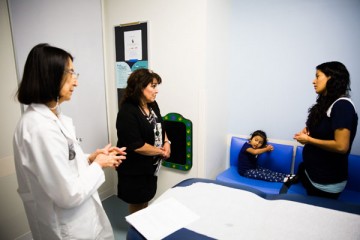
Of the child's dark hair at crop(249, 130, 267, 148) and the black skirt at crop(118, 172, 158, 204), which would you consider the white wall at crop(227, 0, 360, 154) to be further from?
the black skirt at crop(118, 172, 158, 204)

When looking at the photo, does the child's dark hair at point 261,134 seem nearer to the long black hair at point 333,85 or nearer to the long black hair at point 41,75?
the long black hair at point 333,85

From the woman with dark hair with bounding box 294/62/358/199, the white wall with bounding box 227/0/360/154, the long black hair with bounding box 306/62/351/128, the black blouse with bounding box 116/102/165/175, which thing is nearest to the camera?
the woman with dark hair with bounding box 294/62/358/199

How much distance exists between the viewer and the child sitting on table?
7.78ft

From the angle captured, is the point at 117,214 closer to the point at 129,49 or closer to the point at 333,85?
the point at 129,49

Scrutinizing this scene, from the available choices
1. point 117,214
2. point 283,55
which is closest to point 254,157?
point 283,55

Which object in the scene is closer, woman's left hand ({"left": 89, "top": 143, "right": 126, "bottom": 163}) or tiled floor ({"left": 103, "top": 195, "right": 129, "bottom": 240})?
woman's left hand ({"left": 89, "top": 143, "right": 126, "bottom": 163})

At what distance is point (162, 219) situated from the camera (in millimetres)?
1016

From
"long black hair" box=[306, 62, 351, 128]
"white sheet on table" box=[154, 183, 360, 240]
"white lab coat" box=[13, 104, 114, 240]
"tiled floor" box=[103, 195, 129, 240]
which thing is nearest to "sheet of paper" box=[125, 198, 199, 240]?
"white sheet on table" box=[154, 183, 360, 240]

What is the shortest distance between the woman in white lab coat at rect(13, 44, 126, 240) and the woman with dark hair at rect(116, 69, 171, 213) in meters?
0.59

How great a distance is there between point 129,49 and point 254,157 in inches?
74.5

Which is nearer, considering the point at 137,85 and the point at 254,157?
the point at 137,85

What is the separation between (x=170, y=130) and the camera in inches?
99.8

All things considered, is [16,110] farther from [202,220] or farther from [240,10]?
[240,10]

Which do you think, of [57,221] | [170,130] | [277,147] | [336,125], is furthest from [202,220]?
[277,147]
